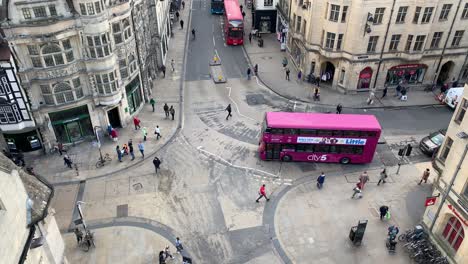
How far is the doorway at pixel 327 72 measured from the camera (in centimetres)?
4722

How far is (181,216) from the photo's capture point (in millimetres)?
29547

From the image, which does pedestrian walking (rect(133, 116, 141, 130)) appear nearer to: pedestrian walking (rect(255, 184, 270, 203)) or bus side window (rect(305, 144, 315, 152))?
pedestrian walking (rect(255, 184, 270, 203))

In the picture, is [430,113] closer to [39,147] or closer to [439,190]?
[439,190]

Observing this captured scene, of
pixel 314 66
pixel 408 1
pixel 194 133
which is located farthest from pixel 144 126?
pixel 408 1

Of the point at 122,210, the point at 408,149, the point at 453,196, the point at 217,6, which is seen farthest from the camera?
the point at 217,6

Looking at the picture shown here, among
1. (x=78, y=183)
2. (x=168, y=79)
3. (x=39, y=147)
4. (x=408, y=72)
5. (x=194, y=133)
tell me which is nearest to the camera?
(x=78, y=183)

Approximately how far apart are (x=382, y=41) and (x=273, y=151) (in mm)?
19037

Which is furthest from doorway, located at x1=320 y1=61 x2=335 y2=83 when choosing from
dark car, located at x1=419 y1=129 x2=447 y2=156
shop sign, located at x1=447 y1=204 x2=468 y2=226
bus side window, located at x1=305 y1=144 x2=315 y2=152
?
shop sign, located at x1=447 y1=204 x2=468 y2=226

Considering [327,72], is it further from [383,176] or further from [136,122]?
[136,122]

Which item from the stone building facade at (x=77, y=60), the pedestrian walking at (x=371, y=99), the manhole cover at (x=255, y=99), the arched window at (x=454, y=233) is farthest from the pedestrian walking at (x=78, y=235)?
the pedestrian walking at (x=371, y=99)

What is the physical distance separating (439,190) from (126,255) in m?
21.2

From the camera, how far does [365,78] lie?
148 feet

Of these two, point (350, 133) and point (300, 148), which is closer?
point (350, 133)

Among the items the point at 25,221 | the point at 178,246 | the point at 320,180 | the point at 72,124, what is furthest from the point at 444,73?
the point at 25,221
